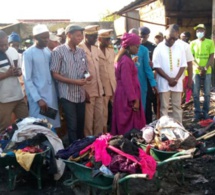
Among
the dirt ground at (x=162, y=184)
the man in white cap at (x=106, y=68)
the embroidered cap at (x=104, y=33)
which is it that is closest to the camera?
the dirt ground at (x=162, y=184)

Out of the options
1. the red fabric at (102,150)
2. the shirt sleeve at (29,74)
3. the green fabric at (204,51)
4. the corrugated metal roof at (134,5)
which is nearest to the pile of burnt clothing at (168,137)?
the red fabric at (102,150)

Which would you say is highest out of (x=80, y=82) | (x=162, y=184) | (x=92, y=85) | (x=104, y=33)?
(x=104, y=33)

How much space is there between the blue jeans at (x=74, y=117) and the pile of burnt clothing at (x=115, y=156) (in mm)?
1287

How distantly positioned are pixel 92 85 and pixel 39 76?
100 cm

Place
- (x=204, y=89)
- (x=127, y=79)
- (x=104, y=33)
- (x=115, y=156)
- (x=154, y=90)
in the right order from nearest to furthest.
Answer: (x=115, y=156) < (x=127, y=79) < (x=104, y=33) < (x=154, y=90) < (x=204, y=89)

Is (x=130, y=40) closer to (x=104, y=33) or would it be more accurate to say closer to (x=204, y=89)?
(x=104, y=33)

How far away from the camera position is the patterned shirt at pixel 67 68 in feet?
16.9

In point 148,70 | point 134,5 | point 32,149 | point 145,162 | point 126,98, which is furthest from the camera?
point 134,5

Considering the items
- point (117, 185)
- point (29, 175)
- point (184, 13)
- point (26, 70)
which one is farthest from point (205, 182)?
point (184, 13)

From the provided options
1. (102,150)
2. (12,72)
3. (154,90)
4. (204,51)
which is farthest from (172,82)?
(102,150)

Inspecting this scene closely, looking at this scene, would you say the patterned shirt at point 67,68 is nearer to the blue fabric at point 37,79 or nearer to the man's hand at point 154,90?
the blue fabric at point 37,79

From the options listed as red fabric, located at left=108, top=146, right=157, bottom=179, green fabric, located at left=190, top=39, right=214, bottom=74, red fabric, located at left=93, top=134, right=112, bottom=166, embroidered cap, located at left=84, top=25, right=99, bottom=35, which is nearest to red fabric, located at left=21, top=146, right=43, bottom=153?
red fabric, located at left=93, top=134, right=112, bottom=166

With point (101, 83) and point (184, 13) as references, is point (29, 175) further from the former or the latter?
point (184, 13)

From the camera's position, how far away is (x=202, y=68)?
760 cm
